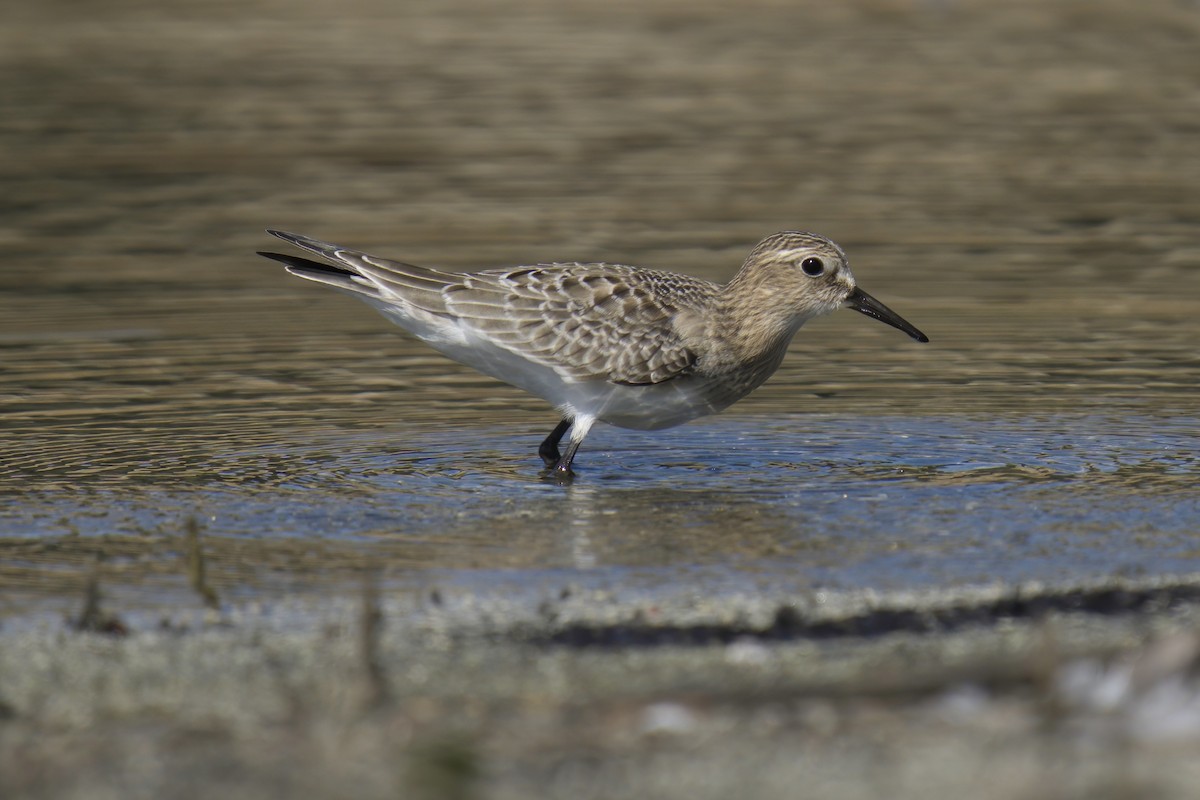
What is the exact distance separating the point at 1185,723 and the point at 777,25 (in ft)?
65.2

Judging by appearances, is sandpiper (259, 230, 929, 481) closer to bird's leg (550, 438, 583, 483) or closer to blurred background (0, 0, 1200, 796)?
bird's leg (550, 438, 583, 483)

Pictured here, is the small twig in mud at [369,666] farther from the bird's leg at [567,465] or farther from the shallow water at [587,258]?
the bird's leg at [567,465]

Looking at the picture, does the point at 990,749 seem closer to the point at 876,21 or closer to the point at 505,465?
the point at 505,465

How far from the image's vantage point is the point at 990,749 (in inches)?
185

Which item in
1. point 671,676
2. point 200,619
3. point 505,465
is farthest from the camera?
point 505,465

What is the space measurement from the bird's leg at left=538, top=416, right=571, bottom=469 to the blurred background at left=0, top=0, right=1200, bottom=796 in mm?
93

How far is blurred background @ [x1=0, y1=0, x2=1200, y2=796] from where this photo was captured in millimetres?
7102

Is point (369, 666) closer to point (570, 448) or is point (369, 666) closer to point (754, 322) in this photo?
point (570, 448)

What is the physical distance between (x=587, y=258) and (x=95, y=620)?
7.60 m

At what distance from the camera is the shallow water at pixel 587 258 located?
283 inches

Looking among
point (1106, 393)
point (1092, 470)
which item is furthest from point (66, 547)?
point (1106, 393)

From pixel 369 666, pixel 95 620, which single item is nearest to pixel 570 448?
pixel 95 620

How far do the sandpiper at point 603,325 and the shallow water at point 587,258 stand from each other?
0.31 metres

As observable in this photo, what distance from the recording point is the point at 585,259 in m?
13.1
